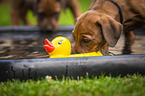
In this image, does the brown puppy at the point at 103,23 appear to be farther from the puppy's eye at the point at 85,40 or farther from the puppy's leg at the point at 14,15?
the puppy's leg at the point at 14,15

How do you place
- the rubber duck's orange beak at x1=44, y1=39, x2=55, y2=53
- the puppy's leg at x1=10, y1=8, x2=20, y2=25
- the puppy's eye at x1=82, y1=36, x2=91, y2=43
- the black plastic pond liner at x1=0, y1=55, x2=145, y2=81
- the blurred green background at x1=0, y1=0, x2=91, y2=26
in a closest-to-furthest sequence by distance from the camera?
the black plastic pond liner at x1=0, y1=55, x2=145, y2=81 < the rubber duck's orange beak at x1=44, y1=39, x2=55, y2=53 < the puppy's eye at x1=82, y1=36, x2=91, y2=43 < the puppy's leg at x1=10, y1=8, x2=20, y2=25 < the blurred green background at x1=0, y1=0, x2=91, y2=26

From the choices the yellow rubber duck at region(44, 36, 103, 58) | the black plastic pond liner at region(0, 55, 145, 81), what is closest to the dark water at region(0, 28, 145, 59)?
the yellow rubber duck at region(44, 36, 103, 58)

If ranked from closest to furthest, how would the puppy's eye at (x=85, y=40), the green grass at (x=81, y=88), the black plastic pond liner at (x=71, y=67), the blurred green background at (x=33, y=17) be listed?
the green grass at (x=81, y=88), the black plastic pond liner at (x=71, y=67), the puppy's eye at (x=85, y=40), the blurred green background at (x=33, y=17)

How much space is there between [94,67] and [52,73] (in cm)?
53

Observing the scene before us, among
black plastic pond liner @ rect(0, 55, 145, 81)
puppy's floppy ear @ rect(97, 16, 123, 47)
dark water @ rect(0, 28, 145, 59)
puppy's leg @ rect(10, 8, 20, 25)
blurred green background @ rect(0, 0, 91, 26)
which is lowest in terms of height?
black plastic pond liner @ rect(0, 55, 145, 81)

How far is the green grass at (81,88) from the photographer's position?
1.83m

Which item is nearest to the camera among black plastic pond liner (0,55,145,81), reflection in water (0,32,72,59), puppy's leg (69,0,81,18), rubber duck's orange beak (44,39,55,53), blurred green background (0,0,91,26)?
black plastic pond liner (0,55,145,81)

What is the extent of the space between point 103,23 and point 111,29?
5.7 inches

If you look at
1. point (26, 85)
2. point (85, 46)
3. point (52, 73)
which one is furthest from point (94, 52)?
point (26, 85)

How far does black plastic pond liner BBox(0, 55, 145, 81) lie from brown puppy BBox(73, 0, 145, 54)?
0.38m

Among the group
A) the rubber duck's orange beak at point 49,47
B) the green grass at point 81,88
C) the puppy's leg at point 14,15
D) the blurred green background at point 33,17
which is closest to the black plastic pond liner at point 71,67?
the green grass at point 81,88

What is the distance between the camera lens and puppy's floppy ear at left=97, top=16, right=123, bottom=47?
8.80 feet

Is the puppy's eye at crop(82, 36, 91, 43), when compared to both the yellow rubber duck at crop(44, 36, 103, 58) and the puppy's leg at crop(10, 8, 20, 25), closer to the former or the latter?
the yellow rubber duck at crop(44, 36, 103, 58)

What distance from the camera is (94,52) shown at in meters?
2.80
